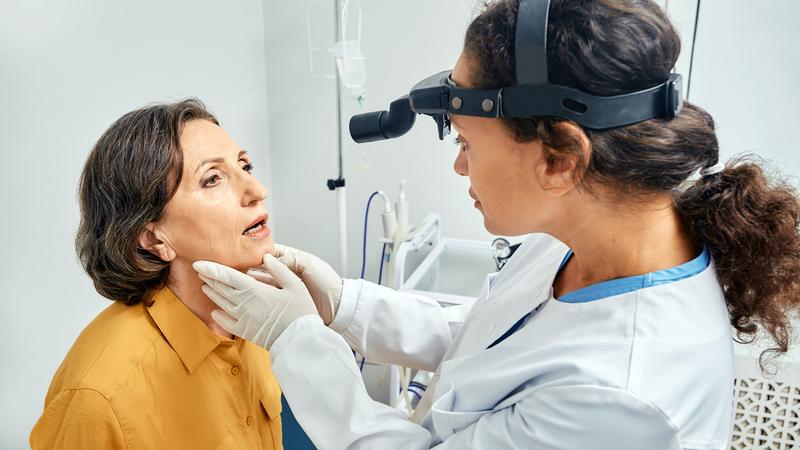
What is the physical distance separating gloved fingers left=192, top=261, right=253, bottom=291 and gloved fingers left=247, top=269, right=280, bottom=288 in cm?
10

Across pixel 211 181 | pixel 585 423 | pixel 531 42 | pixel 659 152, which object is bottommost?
pixel 585 423

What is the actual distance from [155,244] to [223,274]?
0.15 metres

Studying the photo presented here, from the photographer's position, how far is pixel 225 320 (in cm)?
109

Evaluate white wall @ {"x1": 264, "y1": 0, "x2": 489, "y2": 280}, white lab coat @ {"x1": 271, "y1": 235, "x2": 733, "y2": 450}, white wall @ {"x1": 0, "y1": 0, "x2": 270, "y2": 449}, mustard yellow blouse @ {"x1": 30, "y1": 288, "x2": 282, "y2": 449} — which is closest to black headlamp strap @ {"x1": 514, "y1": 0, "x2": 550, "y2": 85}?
white lab coat @ {"x1": 271, "y1": 235, "x2": 733, "y2": 450}

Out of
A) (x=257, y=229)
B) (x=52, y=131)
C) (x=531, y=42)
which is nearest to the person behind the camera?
(x=531, y=42)

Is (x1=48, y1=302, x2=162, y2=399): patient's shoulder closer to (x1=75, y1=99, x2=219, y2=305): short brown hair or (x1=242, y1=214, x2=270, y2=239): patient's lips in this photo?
(x1=75, y1=99, x2=219, y2=305): short brown hair

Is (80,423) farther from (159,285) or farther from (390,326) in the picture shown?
(390,326)

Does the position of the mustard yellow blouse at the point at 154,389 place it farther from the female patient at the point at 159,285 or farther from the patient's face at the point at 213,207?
the patient's face at the point at 213,207

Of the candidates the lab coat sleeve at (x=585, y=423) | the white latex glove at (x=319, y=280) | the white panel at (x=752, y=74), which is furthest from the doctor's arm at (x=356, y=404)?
the white panel at (x=752, y=74)

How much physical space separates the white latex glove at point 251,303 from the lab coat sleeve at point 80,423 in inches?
9.4

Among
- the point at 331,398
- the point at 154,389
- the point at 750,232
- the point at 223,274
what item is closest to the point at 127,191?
the point at 223,274

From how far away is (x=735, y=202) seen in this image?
844 millimetres

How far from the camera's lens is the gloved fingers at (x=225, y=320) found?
3.53 ft

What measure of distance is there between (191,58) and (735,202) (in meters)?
1.57
